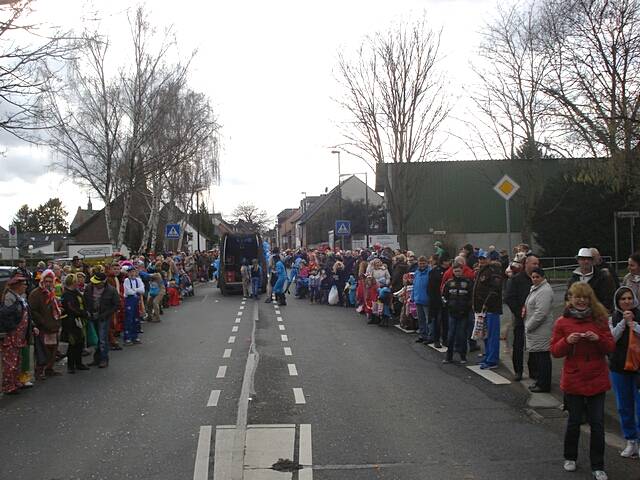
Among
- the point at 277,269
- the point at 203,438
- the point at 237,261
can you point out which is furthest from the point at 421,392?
the point at 237,261

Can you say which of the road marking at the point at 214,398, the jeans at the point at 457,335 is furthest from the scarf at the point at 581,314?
the jeans at the point at 457,335

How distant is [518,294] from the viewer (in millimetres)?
9867

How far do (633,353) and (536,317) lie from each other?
232 centimetres

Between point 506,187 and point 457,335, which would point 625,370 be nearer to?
point 457,335

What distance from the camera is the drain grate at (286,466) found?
5.85 m

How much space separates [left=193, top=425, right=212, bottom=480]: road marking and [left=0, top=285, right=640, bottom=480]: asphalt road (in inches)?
0.9

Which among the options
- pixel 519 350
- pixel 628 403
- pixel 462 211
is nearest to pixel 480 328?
pixel 519 350

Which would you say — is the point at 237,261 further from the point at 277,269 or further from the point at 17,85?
the point at 17,85

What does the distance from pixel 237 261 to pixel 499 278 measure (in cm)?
1911

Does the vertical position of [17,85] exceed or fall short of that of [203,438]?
it exceeds it

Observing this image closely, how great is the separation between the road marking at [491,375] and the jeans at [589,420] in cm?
375

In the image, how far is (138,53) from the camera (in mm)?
30719

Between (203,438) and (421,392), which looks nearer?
(203,438)

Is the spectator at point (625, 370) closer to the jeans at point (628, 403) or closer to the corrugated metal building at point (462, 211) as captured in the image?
the jeans at point (628, 403)
